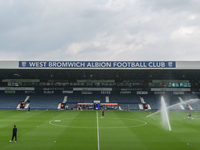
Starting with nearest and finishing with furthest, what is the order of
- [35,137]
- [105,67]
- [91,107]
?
[35,137] < [105,67] < [91,107]

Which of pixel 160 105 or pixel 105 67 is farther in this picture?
pixel 160 105

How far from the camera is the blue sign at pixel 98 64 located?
173 feet

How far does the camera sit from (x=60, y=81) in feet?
234

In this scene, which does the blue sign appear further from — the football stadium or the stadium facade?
the stadium facade

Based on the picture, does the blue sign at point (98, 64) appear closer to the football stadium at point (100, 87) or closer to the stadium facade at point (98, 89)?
the football stadium at point (100, 87)

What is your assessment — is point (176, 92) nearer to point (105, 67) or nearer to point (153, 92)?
point (153, 92)

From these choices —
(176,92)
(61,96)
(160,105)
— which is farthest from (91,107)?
(176,92)

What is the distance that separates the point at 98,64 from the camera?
174ft

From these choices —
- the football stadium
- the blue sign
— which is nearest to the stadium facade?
the football stadium

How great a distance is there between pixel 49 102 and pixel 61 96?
6.27m

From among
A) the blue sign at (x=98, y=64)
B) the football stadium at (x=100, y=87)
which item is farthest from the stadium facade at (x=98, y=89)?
the blue sign at (x=98, y=64)

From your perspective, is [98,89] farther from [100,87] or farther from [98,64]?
[98,64]

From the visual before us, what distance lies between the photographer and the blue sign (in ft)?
173

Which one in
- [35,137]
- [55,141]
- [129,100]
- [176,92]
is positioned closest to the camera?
[55,141]
